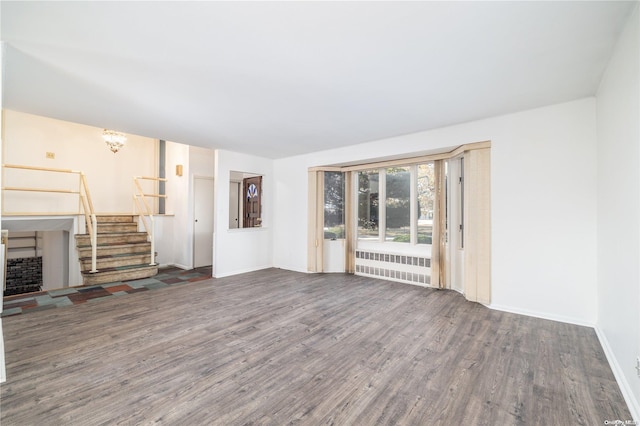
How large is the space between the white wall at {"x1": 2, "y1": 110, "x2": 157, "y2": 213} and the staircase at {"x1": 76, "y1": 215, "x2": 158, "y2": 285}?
2.60 ft

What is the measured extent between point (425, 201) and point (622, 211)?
112 inches

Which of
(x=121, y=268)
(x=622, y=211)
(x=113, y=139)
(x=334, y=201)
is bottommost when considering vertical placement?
(x=121, y=268)

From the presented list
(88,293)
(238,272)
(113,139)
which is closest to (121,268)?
(88,293)

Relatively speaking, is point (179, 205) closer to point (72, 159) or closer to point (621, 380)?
point (72, 159)

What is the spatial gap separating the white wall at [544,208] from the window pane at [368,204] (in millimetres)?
1842

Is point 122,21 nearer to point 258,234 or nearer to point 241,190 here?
point 258,234

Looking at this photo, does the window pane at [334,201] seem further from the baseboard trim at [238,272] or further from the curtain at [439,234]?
the curtain at [439,234]

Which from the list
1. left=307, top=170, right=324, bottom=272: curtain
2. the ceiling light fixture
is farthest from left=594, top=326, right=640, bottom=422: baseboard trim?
the ceiling light fixture

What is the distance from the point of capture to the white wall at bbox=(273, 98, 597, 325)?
3072 mm

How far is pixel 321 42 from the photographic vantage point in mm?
2051

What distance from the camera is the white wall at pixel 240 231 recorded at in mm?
5484

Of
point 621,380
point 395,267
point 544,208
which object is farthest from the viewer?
point 395,267

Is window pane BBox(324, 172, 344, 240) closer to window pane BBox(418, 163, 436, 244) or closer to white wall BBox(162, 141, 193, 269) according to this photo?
window pane BBox(418, 163, 436, 244)

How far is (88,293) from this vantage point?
427cm
